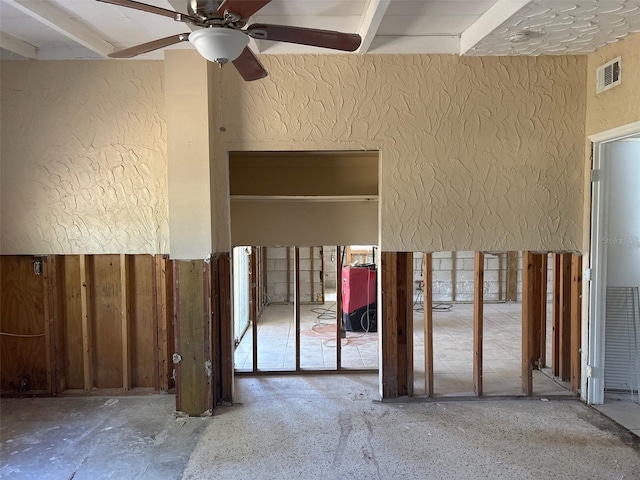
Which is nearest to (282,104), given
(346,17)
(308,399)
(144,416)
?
(346,17)

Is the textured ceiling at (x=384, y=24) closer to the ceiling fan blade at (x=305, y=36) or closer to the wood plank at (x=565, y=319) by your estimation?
the ceiling fan blade at (x=305, y=36)

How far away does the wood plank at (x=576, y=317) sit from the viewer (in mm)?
3457

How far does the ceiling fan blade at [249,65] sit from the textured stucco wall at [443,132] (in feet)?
3.43

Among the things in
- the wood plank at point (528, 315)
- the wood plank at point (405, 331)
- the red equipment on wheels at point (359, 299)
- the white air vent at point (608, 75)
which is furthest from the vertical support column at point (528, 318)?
the red equipment on wheels at point (359, 299)

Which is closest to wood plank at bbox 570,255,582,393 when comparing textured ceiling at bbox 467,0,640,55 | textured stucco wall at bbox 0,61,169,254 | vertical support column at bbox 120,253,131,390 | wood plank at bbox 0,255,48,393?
textured ceiling at bbox 467,0,640,55

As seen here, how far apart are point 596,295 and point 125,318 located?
12.8 feet

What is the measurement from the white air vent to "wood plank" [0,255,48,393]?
4.75 metres

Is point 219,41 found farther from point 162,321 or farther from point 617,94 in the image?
point 617,94

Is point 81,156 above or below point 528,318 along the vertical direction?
above

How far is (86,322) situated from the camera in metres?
3.61

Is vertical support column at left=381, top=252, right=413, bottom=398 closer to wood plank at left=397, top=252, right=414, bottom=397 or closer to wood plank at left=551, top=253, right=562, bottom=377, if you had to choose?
wood plank at left=397, top=252, right=414, bottom=397

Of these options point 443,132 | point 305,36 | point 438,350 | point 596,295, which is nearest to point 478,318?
point 596,295

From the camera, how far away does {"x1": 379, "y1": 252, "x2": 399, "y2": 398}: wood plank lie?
3.47 m

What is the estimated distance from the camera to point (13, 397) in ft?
11.7
